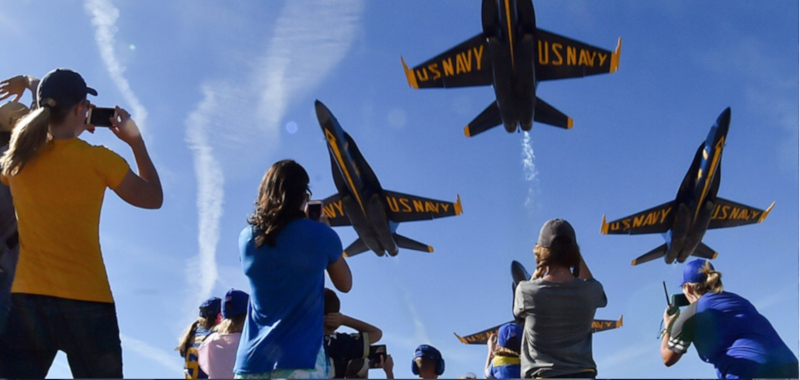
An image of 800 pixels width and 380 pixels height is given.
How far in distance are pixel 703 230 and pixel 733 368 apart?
21133 millimetres

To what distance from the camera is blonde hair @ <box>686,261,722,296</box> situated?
4695mm

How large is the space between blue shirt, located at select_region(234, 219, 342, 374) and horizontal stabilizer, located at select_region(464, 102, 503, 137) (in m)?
19.4

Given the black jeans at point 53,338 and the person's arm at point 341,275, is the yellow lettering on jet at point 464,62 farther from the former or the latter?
the black jeans at point 53,338

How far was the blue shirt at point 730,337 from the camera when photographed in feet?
13.9

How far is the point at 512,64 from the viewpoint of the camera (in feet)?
58.0

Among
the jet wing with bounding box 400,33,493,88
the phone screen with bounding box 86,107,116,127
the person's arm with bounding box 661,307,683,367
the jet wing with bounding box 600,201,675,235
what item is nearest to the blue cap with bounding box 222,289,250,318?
the phone screen with bounding box 86,107,116,127

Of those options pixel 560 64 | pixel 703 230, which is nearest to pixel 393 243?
pixel 560 64

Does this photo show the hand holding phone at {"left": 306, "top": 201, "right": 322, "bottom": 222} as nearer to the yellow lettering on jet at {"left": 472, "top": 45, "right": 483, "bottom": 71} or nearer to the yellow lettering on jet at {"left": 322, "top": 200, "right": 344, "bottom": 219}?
the yellow lettering on jet at {"left": 472, "top": 45, "right": 483, "bottom": 71}

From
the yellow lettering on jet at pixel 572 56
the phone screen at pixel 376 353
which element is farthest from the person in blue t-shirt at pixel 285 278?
the yellow lettering on jet at pixel 572 56

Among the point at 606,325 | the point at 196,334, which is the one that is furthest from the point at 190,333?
the point at 606,325

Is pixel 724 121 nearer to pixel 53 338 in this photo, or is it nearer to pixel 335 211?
pixel 335 211

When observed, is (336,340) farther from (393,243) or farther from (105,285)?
(393,243)

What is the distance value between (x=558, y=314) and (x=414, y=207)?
901 inches

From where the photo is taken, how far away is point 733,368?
14.2 feet
